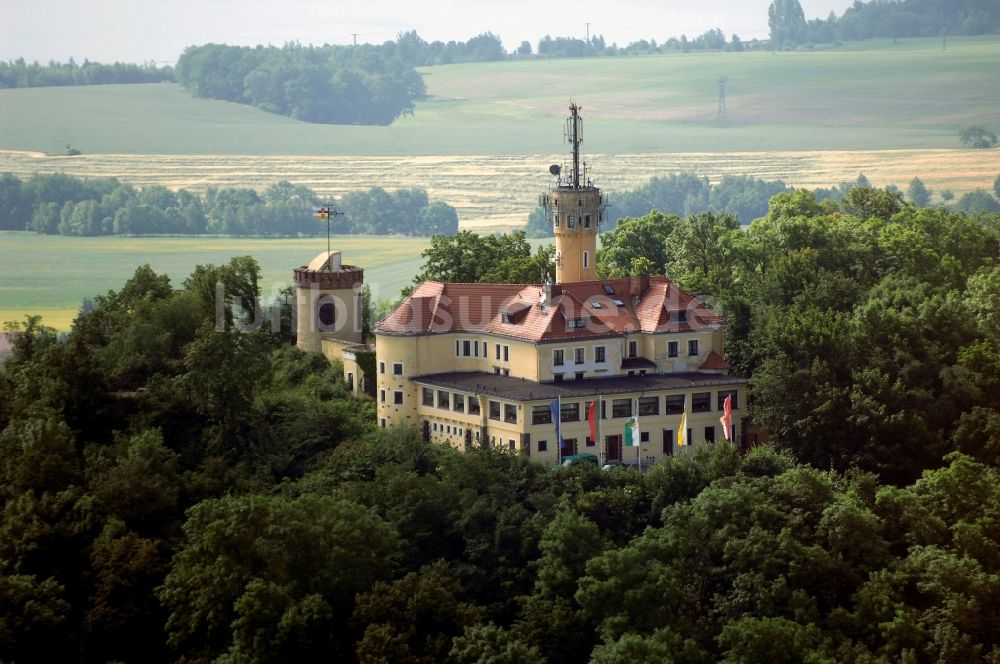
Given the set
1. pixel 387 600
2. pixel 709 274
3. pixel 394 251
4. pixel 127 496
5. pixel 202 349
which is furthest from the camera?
pixel 394 251

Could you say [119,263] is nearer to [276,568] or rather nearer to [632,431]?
[632,431]

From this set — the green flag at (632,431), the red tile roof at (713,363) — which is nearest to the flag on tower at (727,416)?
the red tile roof at (713,363)

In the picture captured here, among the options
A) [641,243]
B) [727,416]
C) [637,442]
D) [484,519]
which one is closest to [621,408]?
[637,442]

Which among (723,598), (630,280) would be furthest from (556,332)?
(723,598)

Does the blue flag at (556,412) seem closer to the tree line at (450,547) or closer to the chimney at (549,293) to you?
the tree line at (450,547)

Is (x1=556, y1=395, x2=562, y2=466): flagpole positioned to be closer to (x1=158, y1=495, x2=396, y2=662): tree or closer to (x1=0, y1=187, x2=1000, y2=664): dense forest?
(x1=0, y1=187, x2=1000, y2=664): dense forest

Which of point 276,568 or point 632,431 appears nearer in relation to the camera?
point 276,568

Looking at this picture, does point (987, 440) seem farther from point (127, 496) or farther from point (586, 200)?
point (127, 496)
